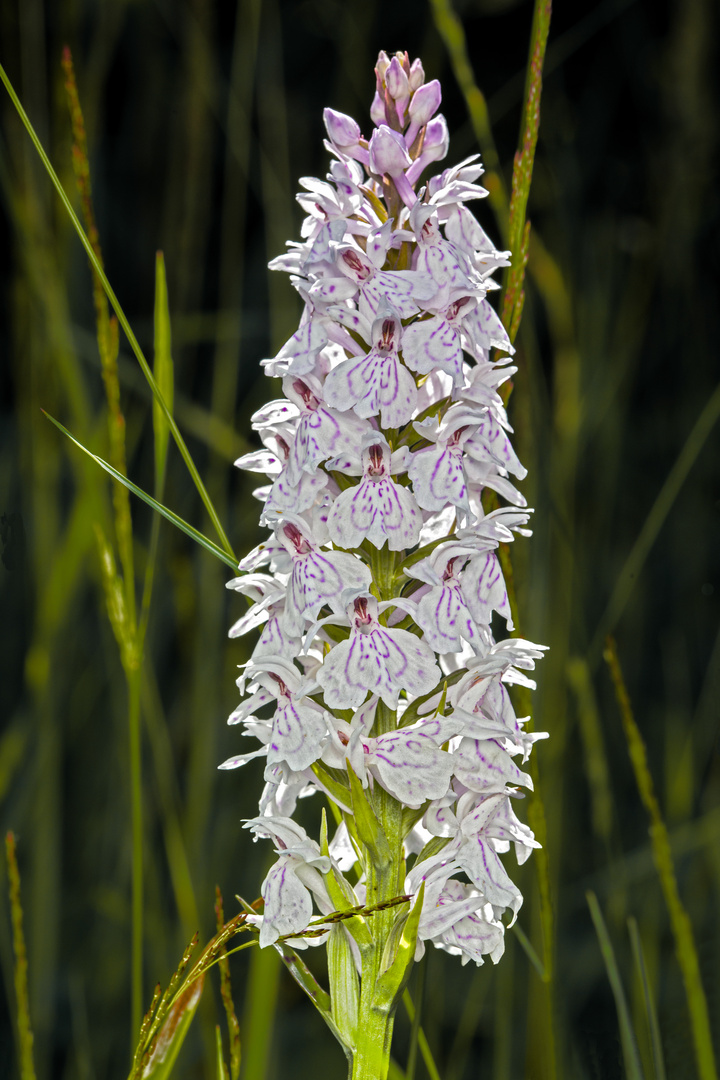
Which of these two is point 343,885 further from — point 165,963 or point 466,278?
point 165,963

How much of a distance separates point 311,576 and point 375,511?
7 centimetres

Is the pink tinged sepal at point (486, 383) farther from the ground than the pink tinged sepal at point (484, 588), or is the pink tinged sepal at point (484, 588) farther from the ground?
the pink tinged sepal at point (486, 383)

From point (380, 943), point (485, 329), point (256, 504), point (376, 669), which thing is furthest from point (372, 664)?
point (256, 504)

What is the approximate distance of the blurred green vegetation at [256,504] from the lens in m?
1.35

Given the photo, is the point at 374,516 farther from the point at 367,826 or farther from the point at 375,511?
the point at 367,826

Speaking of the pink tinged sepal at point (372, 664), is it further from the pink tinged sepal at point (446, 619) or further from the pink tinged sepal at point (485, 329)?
the pink tinged sepal at point (485, 329)

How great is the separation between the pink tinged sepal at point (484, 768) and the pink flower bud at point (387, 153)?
0.49 m

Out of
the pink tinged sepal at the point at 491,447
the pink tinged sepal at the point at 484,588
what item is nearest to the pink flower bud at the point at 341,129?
the pink tinged sepal at the point at 491,447

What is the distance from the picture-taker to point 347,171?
2.63ft

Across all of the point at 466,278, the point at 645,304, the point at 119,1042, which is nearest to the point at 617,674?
the point at 466,278

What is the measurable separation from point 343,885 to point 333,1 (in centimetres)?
237

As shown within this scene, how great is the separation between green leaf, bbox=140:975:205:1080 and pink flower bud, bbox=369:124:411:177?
2.19 feet

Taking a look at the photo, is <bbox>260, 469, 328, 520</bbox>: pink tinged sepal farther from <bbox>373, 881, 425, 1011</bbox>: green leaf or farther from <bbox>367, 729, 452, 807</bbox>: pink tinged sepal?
<bbox>373, 881, 425, 1011</bbox>: green leaf

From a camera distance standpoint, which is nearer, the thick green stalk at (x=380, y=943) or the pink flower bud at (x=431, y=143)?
the thick green stalk at (x=380, y=943)
